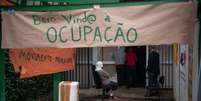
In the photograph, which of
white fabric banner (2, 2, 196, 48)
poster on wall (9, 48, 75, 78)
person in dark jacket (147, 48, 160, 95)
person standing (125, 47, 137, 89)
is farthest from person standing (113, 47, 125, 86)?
white fabric banner (2, 2, 196, 48)

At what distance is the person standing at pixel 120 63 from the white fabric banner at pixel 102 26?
1060 cm

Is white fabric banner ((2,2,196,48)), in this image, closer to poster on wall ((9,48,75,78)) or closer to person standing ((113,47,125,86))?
poster on wall ((9,48,75,78))

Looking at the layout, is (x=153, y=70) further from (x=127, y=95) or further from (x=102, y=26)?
(x=102, y=26)

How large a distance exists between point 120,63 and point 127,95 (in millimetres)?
2286

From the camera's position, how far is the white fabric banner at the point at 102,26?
711 centimetres

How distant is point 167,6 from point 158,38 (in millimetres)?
472

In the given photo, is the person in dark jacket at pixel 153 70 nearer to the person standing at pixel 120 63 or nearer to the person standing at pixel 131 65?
the person standing at pixel 131 65

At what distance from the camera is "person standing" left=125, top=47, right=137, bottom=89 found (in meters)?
17.8

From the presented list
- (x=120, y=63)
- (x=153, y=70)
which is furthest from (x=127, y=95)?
(x=120, y=63)

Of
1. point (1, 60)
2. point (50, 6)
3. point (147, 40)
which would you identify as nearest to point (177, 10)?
point (147, 40)

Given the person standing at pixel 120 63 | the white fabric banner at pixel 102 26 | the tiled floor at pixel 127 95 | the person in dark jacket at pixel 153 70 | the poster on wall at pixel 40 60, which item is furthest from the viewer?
the person standing at pixel 120 63

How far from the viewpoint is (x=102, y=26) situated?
7.48m

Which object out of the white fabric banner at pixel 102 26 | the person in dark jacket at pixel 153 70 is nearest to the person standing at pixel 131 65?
the person in dark jacket at pixel 153 70

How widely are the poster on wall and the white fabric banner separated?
1030mm
